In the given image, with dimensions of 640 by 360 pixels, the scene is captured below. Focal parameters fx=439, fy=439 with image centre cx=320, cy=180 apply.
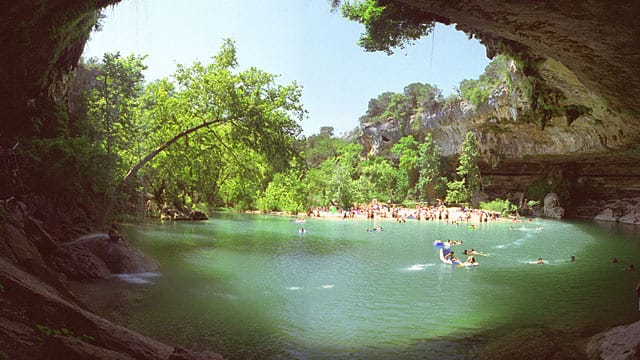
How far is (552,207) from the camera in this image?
129ft

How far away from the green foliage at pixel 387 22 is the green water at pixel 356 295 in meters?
7.73

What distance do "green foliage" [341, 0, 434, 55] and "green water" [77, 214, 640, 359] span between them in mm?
7729

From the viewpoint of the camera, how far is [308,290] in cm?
1265

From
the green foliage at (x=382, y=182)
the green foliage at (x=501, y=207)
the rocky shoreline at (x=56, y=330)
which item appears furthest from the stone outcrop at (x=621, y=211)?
the rocky shoreline at (x=56, y=330)

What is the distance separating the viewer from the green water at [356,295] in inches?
337

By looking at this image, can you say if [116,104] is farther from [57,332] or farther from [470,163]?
[470,163]

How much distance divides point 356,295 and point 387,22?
27.0 feet

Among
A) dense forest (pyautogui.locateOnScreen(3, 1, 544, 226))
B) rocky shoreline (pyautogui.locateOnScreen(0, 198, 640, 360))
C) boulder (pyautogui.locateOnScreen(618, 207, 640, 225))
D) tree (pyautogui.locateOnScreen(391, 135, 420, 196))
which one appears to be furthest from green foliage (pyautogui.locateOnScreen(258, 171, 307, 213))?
rocky shoreline (pyautogui.locateOnScreen(0, 198, 640, 360))

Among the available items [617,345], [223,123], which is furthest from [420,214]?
[617,345]

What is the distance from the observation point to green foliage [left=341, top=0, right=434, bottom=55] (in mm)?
12695

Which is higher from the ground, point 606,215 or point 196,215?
point 606,215

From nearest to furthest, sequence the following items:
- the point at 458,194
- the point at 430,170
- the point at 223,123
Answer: the point at 223,123 → the point at 458,194 → the point at 430,170

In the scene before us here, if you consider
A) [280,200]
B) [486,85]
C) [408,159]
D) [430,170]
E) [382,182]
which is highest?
[486,85]

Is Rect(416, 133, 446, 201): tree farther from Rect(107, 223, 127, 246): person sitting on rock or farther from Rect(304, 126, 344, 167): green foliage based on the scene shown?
Rect(107, 223, 127, 246): person sitting on rock
